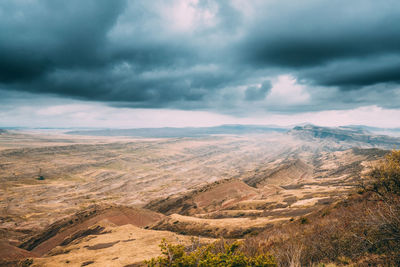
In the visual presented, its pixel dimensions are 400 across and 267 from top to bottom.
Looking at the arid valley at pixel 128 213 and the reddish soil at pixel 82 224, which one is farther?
the reddish soil at pixel 82 224

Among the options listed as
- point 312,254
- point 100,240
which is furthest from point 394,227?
point 100,240

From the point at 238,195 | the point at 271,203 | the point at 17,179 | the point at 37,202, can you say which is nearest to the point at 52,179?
the point at 17,179

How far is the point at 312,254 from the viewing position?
15.5 metres

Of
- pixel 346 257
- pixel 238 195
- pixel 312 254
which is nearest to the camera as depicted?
pixel 346 257

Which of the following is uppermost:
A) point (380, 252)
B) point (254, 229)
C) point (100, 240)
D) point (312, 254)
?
point (380, 252)

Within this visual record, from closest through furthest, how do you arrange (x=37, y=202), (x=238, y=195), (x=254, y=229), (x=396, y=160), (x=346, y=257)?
1. (x=346, y=257)
2. (x=396, y=160)
3. (x=254, y=229)
4. (x=238, y=195)
5. (x=37, y=202)

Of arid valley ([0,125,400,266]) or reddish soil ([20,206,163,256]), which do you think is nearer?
arid valley ([0,125,400,266])

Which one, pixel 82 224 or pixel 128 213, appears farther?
pixel 128 213

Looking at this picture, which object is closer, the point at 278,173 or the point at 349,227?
the point at 349,227

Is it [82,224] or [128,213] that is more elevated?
[82,224]

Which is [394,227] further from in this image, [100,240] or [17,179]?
[17,179]

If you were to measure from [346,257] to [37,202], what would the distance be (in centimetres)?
17479

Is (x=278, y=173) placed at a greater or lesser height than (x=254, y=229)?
lesser

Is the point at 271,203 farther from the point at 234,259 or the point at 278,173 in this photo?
the point at 278,173
